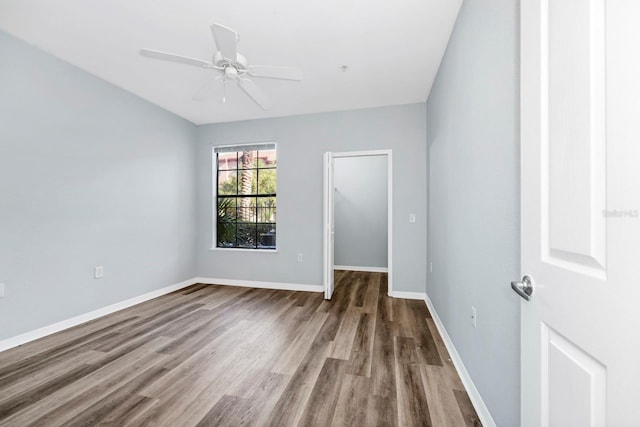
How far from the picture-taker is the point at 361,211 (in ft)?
18.0

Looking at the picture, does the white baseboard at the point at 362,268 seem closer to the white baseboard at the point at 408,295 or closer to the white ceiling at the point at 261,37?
the white baseboard at the point at 408,295

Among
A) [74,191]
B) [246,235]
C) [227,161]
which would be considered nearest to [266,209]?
[246,235]

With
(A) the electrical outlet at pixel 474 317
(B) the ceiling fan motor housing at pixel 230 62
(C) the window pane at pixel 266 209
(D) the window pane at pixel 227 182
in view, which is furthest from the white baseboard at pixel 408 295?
(B) the ceiling fan motor housing at pixel 230 62

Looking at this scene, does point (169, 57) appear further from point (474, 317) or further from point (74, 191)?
point (474, 317)

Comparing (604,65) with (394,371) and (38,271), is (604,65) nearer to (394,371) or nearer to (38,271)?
(394,371)

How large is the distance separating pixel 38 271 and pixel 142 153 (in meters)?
1.73

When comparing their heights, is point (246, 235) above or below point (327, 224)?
below

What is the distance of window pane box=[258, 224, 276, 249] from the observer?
4.37 m

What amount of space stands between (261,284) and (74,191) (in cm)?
257

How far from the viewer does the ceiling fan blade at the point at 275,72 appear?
2.06 metres

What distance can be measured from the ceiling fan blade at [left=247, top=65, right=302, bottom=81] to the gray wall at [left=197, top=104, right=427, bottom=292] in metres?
1.83

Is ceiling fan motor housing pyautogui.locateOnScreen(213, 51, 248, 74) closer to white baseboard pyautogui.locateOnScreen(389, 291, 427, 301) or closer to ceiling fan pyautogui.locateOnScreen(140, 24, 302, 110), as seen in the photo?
ceiling fan pyautogui.locateOnScreen(140, 24, 302, 110)

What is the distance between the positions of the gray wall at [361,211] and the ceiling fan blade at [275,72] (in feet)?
10.7

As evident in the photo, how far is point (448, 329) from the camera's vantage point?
226 centimetres
